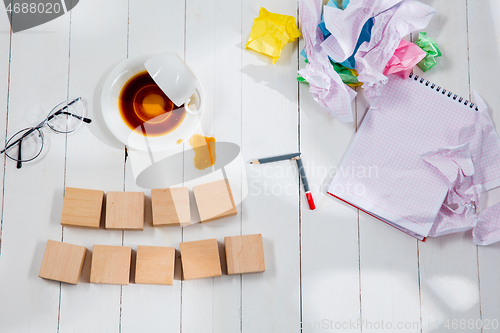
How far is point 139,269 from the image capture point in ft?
2.52

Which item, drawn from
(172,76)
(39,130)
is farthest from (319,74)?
(39,130)

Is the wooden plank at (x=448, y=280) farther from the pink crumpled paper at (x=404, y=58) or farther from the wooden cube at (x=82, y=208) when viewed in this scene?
the wooden cube at (x=82, y=208)

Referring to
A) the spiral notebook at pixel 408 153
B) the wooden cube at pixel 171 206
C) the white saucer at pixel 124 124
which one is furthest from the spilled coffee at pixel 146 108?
the spiral notebook at pixel 408 153

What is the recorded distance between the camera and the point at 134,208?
0.78 metres

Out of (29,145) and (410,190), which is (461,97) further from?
(29,145)

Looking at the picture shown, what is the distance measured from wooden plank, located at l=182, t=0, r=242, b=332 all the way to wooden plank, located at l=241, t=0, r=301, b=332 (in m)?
0.02

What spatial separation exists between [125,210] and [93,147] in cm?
16

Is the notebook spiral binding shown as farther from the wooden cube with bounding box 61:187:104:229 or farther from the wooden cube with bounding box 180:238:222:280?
the wooden cube with bounding box 61:187:104:229

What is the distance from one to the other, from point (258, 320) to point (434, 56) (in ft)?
2.28

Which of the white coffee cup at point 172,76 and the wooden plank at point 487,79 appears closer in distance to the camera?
the white coffee cup at point 172,76

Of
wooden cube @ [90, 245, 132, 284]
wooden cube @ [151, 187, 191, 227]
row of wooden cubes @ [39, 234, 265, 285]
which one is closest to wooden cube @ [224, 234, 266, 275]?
row of wooden cubes @ [39, 234, 265, 285]

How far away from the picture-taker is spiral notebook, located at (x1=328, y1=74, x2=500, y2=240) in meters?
0.82

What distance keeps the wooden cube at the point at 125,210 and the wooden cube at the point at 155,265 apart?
0.17 ft

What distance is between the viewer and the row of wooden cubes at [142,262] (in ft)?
2.51
